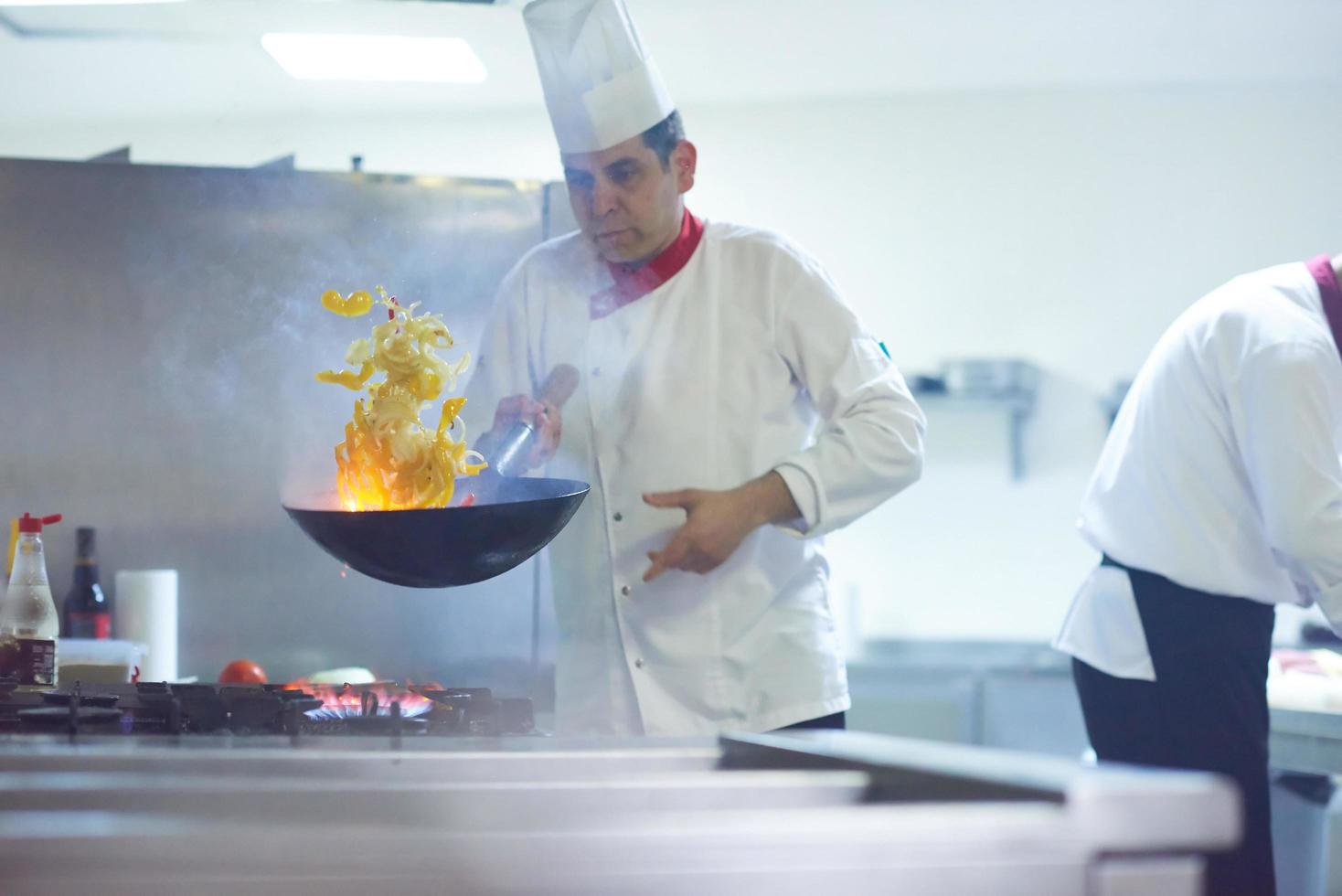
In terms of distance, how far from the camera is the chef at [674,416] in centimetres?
159

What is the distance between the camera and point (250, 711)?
1.11 m

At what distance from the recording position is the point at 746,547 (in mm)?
1616

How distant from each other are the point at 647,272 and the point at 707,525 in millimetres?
439

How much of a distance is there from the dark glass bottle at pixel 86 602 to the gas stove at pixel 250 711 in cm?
91

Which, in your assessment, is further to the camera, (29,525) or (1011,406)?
(1011,406)

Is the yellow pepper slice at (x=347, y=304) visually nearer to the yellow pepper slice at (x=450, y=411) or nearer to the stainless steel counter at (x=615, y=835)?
the yellow pepper slice at (x=450, y=411)

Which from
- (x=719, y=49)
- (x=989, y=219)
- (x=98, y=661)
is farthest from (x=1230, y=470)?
(x=989, y=219)

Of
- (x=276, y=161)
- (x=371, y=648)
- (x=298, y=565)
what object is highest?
(x=276, y=161)

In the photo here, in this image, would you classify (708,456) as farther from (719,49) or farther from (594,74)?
(719,49)

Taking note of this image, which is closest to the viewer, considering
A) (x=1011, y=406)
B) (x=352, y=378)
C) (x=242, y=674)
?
(x=352, y=378)

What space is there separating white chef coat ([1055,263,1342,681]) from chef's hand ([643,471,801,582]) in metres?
0.70

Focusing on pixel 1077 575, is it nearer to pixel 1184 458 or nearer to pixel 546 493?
pixel 1184 458

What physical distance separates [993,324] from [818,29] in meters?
1.24

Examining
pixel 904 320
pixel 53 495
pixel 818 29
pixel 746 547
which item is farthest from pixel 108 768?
pixel 904 320
